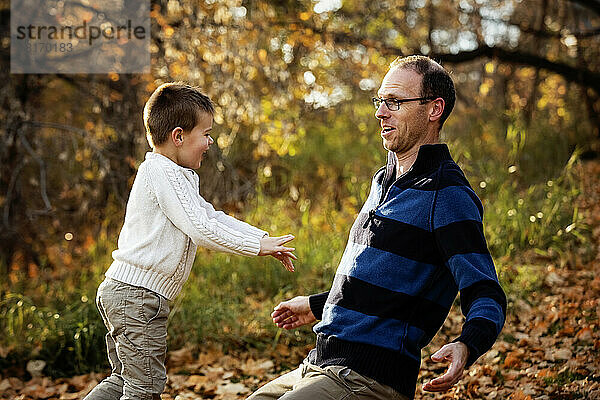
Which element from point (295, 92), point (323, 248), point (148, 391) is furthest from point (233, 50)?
point (148, 391)

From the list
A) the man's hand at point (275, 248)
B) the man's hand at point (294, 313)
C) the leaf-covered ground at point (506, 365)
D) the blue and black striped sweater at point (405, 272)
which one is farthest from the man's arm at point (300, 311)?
the leaf-covered ground at point (506, 365)

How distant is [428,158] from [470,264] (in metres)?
0.45

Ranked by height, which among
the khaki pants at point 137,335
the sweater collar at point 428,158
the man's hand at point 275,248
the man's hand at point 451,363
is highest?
the sweater collar at point 428,158

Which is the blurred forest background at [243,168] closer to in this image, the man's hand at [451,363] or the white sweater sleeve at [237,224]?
the white sweater sleeve at [237,224]

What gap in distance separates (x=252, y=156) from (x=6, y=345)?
12.2ft

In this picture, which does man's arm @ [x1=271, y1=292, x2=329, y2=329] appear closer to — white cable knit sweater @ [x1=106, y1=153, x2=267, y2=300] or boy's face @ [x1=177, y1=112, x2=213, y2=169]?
white cable knit sweater @ [x1=106, y1=153, x2=267, y2=300]

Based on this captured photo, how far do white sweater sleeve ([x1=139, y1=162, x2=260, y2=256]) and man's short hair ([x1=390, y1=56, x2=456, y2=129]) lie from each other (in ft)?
2.99

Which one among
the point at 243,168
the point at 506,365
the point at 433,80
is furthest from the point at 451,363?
the point at 243,168

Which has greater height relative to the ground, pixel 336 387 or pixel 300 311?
pixel 300 311

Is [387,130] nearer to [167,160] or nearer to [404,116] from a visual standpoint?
[404,116]

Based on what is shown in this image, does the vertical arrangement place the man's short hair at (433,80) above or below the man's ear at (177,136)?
above

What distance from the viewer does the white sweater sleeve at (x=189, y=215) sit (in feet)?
9.34

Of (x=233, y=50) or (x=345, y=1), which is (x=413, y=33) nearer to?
(x=345, y=1)

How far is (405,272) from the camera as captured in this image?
2377 millimetres
